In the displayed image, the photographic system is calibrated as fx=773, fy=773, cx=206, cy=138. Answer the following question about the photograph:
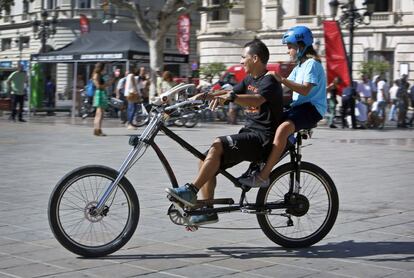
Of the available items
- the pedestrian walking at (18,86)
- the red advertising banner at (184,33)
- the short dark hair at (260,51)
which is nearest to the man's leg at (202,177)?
the short dark hair at (260,51)

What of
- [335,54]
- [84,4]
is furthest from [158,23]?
[84,4]

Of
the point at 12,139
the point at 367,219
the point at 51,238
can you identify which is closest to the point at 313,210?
the point at 367,219

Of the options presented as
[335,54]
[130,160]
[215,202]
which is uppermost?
[335,54]

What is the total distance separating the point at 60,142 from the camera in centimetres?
1652

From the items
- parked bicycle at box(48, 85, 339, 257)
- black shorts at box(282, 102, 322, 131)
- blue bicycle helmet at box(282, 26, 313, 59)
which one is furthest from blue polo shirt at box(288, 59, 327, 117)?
parked bicycle at box(48, 85, 339, 257)

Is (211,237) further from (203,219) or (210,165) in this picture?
(210,165)

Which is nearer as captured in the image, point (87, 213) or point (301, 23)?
point (87, 213)

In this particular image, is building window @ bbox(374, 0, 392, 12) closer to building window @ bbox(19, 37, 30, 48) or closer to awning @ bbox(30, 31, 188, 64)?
awning @ bbox(30, 31, 188, 64)

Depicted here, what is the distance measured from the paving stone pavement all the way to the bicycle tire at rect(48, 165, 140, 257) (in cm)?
12

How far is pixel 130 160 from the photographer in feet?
19.2

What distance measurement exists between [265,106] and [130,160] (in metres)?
1.14

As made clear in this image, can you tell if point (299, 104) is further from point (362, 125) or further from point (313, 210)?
point (362, 125)

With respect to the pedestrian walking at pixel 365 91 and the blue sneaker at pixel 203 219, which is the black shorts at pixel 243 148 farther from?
the pedestrian walking at pixel 365 91

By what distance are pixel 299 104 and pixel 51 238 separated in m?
2.34
